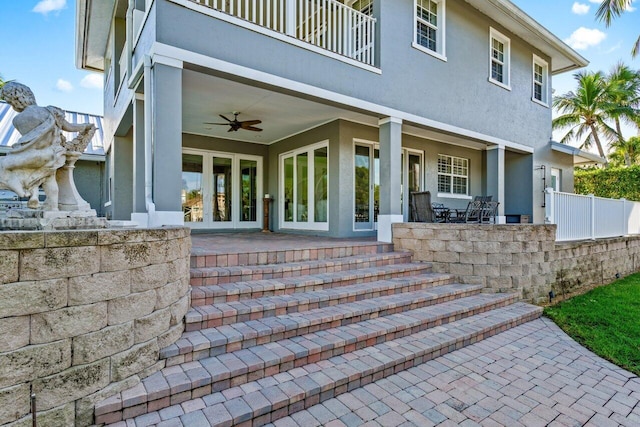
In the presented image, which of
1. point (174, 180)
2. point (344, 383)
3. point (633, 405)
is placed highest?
point (174, 180)

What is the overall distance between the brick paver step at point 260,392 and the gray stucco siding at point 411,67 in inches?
157

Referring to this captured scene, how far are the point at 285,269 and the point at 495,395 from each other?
2666 millimetres

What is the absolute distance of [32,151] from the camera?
9.70ft

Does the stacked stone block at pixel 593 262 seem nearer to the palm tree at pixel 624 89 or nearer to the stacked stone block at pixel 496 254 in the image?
the stacked stone block at pixel 496 254

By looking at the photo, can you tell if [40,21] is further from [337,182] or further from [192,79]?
[337,182]

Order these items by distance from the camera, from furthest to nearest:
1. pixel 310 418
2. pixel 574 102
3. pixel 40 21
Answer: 1. pixel 574 102
2. pixel 40 21
3. pixel 310 418

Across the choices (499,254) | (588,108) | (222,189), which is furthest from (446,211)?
(588,108)

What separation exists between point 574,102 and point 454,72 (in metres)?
17.0

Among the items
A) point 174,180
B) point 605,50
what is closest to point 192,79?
point 174,180

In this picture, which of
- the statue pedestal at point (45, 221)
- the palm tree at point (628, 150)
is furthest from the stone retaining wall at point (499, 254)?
the palm tree at point (628, 150)

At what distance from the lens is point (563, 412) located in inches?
109

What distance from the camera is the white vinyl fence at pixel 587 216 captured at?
6.53 m

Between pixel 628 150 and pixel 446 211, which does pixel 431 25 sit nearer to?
pixel 446 211

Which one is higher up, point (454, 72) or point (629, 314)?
point (454, 72)
